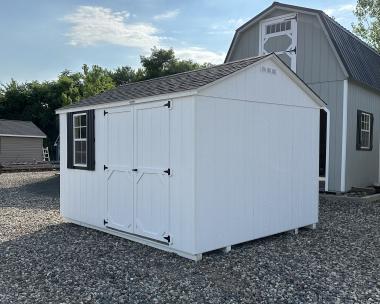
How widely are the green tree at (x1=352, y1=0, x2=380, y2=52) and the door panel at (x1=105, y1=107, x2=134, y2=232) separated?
24909 mm

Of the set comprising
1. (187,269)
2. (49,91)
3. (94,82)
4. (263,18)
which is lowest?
(187,269)

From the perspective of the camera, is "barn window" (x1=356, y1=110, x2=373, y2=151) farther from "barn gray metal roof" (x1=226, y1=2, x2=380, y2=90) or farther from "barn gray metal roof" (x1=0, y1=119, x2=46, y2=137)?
"barn gray metal roof" (x1=0, y1=119, x2=46, y2=137)

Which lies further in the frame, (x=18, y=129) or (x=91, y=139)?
(x=18, y=129)

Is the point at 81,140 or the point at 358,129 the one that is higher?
the point at 358,129

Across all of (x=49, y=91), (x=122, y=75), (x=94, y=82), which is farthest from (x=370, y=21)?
(x=49, y=91)

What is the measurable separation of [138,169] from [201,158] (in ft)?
4.27

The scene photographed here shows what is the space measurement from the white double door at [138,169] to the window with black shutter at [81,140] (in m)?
0.46

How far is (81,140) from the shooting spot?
7.42 meters

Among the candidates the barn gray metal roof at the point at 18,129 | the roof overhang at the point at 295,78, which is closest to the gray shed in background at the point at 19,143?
the barn gray metal roof at the point at 18,129

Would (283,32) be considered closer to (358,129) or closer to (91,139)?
(358,129)

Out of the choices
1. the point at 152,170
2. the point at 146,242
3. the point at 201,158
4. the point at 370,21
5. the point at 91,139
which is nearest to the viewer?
the point at 201,158

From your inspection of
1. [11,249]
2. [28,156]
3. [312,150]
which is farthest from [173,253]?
[28,156]

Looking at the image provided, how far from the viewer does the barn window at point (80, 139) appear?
290 inches

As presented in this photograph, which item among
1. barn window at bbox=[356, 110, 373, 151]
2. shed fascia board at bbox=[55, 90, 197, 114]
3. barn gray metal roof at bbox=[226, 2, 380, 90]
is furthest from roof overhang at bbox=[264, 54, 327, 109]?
barn window at bbox=[356, 110, 373, 151]
